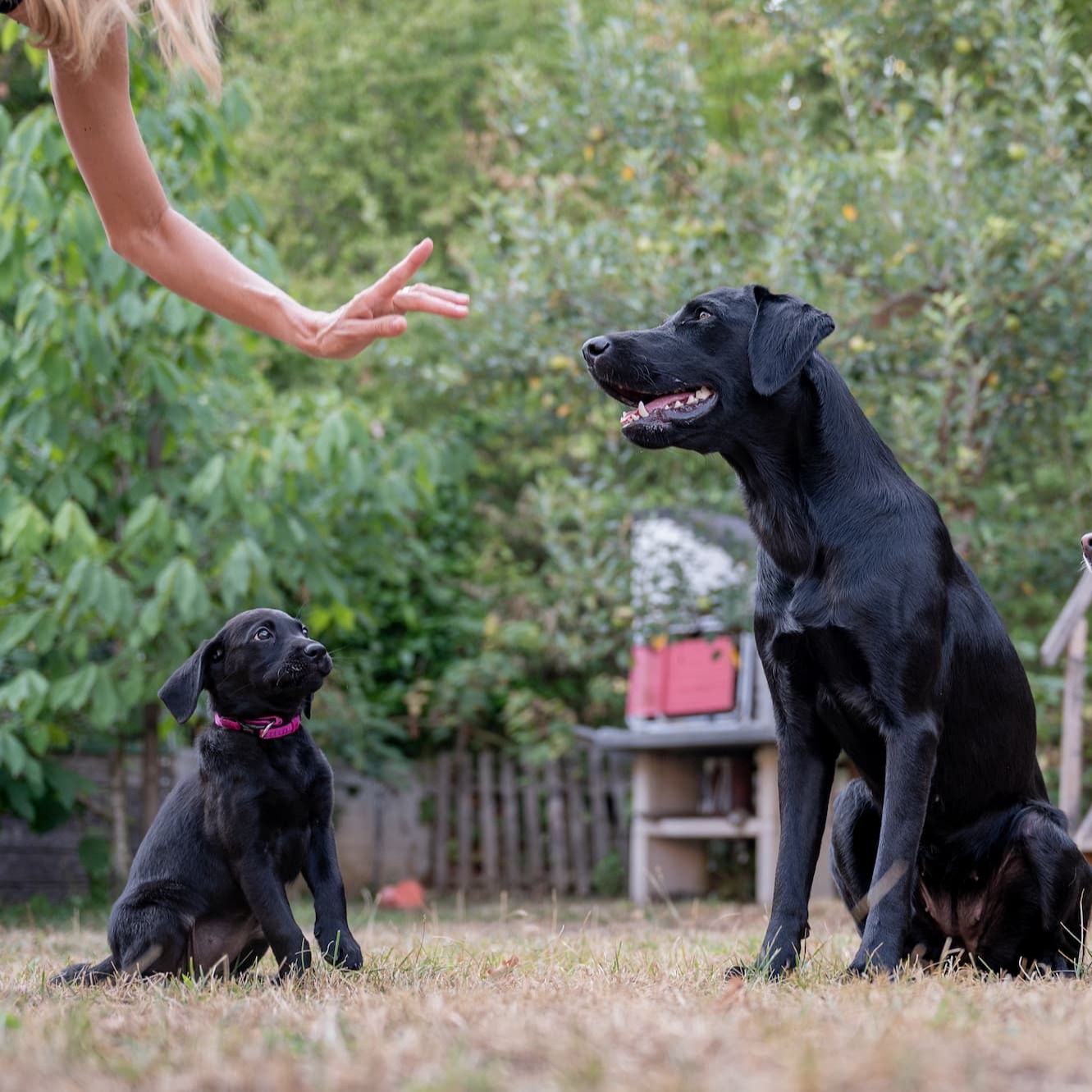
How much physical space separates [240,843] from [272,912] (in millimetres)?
183

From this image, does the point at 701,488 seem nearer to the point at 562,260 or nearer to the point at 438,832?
the point at 562,260

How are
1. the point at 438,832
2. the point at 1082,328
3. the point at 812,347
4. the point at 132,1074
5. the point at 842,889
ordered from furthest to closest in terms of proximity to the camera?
the point at 438,832 → the point at 1082,328 → the point at 842,889 → the point at 812,347 → the point at 132,1074

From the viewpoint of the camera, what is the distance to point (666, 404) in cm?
327

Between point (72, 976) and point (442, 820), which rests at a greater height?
point (72, 976)

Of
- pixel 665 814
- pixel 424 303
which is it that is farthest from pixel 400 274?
pixel 665 814

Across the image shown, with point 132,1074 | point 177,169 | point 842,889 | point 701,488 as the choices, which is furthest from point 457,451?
point 132,1074

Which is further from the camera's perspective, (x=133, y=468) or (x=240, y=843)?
(x=133, y=468)

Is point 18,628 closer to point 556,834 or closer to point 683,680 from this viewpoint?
point 683,680

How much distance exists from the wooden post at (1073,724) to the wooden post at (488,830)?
5375mm

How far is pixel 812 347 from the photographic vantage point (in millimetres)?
3176

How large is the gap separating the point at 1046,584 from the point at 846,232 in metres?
2.48

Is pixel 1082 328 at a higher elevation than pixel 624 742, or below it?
higher

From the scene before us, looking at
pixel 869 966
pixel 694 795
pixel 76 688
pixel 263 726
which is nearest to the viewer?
pixel 869 966

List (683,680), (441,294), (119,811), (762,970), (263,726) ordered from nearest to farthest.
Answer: (762,970) → (441,294) → (263,726) → (119,811) → (683,680)
